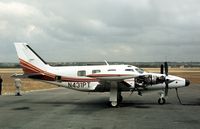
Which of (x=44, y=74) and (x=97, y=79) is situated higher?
(x=44, y=74)

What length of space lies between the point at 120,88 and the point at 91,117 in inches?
269

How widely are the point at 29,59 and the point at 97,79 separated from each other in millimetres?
6594

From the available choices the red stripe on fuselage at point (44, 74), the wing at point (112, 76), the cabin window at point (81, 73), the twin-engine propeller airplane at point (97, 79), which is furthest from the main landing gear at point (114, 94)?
the cabin window at point (81, 73)

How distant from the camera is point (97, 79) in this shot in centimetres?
2283

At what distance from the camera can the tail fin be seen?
26375 mm

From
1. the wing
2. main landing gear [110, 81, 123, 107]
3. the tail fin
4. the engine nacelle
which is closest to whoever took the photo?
the wing

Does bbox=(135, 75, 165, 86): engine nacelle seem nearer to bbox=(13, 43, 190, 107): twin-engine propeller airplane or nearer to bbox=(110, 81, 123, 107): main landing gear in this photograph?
bbox=(13, 43, 190, 107): twin-engine propeller airplane

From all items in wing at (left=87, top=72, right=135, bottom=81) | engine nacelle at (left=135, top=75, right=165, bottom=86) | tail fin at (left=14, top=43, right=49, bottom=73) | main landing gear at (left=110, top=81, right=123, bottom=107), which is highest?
tail fin at (left=14, top=43, right=49, bottom=73)

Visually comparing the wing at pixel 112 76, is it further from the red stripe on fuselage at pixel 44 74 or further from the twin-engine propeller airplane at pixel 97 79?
the red stripe on fuselage at pixel 44 74

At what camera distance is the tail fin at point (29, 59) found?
2638 centimetres

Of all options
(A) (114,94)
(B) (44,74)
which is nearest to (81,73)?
(B) (44,74)

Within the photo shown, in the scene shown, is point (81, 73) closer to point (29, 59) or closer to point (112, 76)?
point (112, 76)

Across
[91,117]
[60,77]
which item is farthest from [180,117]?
[60,77]

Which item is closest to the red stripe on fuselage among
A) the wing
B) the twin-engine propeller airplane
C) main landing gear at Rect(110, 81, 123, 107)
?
the twin-engine propeller airplane
